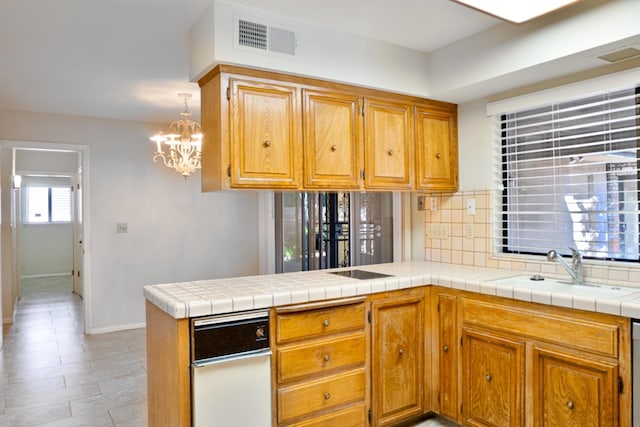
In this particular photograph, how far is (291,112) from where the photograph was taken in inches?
99.3

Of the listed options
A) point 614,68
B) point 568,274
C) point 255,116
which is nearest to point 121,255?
point 255,116

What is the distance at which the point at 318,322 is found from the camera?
2.19 metres

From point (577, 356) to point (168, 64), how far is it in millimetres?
3214

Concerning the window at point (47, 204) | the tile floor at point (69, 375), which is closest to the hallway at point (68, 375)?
the tile floor at point (69, 375)

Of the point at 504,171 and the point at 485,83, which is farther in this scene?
the point at 504,171

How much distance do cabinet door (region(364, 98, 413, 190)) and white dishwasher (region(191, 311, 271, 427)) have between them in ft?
4.24

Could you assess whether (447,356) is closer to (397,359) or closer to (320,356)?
(397,359)

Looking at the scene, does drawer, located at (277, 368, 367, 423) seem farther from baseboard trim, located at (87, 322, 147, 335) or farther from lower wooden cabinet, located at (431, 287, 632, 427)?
baseboard trim, located at (87, 322, 147, 335)

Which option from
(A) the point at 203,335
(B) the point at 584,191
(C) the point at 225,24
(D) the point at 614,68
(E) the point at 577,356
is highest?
(C) the point at 225,24

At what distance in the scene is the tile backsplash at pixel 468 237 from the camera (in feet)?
9.00

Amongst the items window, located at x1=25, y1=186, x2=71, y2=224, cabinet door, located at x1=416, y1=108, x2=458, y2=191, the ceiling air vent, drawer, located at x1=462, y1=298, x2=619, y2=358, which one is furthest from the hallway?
window, located at x1=25, y1=186, x2=71, y2=224

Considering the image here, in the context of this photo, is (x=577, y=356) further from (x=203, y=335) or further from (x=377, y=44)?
(x=377, y=44)

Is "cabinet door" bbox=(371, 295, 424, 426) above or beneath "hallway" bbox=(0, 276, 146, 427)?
above

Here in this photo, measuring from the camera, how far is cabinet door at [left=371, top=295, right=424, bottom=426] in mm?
2424
